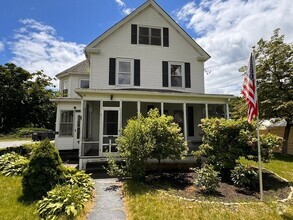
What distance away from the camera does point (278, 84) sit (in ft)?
59.3

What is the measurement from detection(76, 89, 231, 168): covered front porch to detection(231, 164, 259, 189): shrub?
13.3 ft

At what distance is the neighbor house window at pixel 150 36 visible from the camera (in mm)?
15023

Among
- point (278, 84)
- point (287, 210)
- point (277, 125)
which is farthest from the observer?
point (277, 125)

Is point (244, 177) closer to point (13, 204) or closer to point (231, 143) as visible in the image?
point (231, 143)

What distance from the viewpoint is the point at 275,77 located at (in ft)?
60.0

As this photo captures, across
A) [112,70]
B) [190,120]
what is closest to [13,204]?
[112,70]

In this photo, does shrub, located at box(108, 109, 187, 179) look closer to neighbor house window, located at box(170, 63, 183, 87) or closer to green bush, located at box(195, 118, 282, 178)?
green bush, located at box(195, 118, 282, 178)

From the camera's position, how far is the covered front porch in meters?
11.1

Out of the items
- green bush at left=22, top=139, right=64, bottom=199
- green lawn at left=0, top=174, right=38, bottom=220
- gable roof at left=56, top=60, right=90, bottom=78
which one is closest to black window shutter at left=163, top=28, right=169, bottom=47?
gable roof at left=56, top=60, right=90, bottom=78

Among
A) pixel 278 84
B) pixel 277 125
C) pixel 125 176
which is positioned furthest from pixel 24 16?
pixel 277 125

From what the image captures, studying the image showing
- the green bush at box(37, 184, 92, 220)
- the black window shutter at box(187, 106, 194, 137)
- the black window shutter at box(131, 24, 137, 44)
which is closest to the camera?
the green bush at box(37, 184, 92, 220)

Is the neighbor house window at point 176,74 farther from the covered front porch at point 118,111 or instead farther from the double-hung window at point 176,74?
the covered front porch at point 118,111

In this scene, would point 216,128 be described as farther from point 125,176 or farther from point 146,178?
point 125,176

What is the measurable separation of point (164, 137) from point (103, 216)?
3891 millimetres
